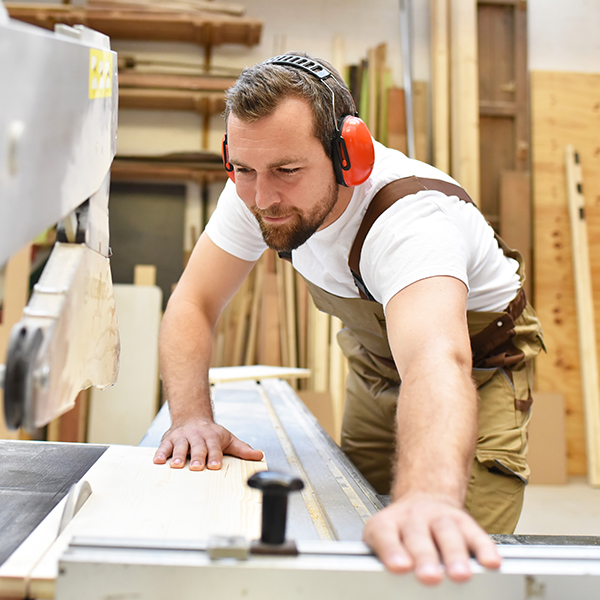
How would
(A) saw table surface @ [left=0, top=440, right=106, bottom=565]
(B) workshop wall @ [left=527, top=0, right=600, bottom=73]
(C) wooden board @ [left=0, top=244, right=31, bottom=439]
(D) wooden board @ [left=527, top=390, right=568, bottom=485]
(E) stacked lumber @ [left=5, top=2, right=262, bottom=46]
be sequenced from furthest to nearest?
(B) workshop wall @ [left=527, top=0, right=600, bottom=73] < (D) wooden board @ [left=527, top=390, right=568, bottom=485] < (E) stacked lumber @ [left=5, top=2, right=262, bottom=46] < (C) wooden board @ [left=0, top=244, right=31, bottom=439] < (A) saw table surface @ [left=0, top=440, right=106, bottom=565]

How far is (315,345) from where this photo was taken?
4.17 meters

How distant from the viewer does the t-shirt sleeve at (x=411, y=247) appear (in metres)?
1.22

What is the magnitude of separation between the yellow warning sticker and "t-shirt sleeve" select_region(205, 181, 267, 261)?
0.74m

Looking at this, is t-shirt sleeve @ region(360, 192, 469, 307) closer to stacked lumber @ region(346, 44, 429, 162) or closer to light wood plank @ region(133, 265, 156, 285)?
light wood plank @ region(133, 265, 156, 285)

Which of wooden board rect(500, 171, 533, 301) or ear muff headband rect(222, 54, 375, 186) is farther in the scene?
wooden board rect(500, 171, 533, 301)

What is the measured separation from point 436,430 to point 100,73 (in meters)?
0.78

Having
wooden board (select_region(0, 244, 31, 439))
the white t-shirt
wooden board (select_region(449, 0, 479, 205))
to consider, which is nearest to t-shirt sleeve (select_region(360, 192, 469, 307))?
the white t-shirt

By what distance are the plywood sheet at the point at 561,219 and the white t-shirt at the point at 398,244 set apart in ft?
9.06

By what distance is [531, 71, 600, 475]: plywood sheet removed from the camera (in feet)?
14.3

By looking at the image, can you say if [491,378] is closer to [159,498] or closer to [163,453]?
[163,453]

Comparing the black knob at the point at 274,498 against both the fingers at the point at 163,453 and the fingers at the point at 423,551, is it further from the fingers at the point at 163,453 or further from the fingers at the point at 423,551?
the fingers at the point at 163,453

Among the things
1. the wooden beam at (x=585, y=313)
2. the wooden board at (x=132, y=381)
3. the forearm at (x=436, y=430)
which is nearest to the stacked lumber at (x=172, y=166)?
the wooden board at (x=132, y=381)

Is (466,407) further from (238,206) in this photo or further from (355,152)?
(238,206)

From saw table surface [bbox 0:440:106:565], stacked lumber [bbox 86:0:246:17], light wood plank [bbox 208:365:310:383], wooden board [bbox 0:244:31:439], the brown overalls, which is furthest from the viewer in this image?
stacked lumber [bbox 86:0:246:17]
